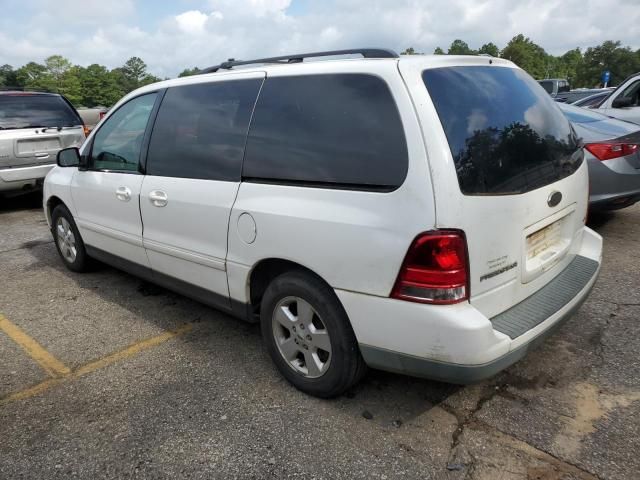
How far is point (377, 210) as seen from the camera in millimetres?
2230

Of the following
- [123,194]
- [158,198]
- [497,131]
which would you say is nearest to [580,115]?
[497,131]

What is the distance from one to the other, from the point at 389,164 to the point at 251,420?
Answer: 4.87 ft

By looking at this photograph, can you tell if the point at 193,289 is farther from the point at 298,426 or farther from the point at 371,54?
the point at 371,54

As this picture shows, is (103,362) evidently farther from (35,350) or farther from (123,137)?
(123,137)

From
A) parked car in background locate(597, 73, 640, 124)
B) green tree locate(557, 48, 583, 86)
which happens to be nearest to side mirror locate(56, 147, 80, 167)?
parked car in background locate(597, 73, 640, 124)

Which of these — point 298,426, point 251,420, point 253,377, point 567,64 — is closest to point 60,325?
A: point 253,377

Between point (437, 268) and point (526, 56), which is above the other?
point (526, 56)

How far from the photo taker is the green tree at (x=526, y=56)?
241ft

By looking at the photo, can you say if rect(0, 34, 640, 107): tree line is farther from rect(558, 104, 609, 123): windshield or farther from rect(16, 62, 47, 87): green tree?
rect(558, 104, 609, 123): windshield

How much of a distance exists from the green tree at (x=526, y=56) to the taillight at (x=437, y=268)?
7553cm

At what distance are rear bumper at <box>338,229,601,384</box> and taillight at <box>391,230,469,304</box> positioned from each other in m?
0.05

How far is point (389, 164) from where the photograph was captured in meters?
2.24

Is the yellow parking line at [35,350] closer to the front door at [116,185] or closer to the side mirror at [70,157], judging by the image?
the front door at [116,185]

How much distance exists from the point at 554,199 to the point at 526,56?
81662 millimetres
